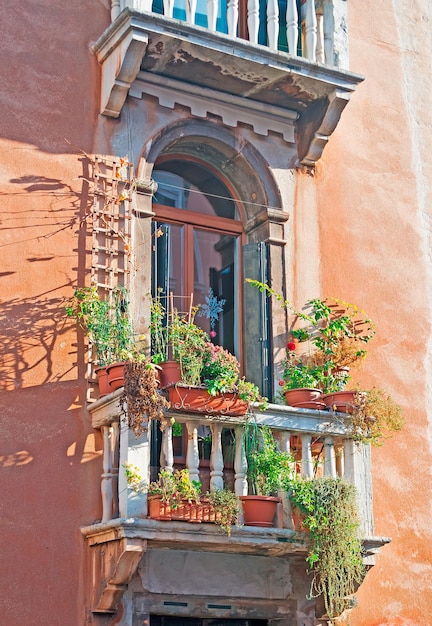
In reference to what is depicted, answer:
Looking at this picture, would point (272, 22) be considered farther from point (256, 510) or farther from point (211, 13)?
point (256, 510)

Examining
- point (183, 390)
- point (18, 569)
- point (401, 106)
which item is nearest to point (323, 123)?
point (401, 106)

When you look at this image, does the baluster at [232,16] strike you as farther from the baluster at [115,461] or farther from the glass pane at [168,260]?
the baluster at [115,461]

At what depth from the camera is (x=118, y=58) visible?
8.48 meters

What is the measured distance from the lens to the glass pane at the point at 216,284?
29.6 ft

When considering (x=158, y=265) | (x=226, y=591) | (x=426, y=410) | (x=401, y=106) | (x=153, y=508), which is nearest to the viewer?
(x=153, y=508)

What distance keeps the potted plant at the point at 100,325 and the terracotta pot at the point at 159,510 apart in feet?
3.79

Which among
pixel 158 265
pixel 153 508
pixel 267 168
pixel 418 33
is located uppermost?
pixel 418 33

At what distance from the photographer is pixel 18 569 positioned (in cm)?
734

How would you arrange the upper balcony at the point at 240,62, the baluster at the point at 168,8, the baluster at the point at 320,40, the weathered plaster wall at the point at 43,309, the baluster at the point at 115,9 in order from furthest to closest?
the baluster at the point at 320,40 < the baluster at the point at 115,9 < the baluster at the point at 168,8 < the upper balcony at the point at 240,62 < the weathered plaster wall at the point at 43,309

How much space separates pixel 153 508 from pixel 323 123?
3.86 metres

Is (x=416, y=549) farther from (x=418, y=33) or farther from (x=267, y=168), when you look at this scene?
(x=418, y=33)

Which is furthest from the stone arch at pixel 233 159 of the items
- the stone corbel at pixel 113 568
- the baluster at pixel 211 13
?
the stone corbel at pixel 113 568

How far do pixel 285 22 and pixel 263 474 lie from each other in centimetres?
441

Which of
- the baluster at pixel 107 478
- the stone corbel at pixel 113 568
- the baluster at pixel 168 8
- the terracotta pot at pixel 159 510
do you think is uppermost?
the baluster at pixel 168 8
